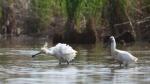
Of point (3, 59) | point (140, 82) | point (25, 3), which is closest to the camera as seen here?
point (140, 82)

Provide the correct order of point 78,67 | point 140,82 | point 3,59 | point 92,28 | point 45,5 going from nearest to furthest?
point 140,82, point 78,67, point 3,59, point 92,28, point 45,5

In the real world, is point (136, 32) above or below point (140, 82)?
below

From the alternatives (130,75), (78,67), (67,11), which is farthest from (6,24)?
(130,75)

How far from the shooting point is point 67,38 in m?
37.2

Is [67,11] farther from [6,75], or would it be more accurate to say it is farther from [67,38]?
[6,75]

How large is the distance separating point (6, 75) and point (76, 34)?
19.8m

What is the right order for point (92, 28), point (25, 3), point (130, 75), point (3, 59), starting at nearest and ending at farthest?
point (130, 75)
point (3, 59)
point (92, 28)
point (25, 3)

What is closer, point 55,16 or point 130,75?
point 130,75

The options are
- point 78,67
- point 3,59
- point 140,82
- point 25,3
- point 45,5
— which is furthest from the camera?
point 25,3

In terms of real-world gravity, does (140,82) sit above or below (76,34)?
above

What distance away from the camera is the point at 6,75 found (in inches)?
703

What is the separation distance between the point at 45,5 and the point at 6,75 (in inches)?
1002

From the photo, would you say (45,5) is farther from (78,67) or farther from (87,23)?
(78,67)

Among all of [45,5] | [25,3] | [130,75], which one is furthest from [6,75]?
[25,3]
